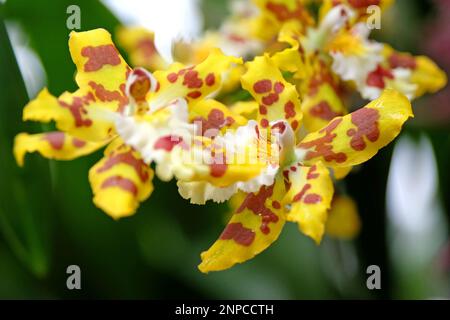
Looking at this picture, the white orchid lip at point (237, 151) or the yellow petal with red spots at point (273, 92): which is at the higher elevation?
the yellow petal with red spots at point (273, 92)

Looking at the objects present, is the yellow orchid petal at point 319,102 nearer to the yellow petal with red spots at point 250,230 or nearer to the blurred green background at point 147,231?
the yellow petal with red spots at point 250,230

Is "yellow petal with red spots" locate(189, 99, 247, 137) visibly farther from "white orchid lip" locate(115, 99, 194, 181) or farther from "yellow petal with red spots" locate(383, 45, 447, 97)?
"yellow petal with red spots" locate(383, 45, 447, 97)

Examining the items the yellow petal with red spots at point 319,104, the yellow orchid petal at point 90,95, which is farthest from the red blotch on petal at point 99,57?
the yellow petal with red spots at point 319,104

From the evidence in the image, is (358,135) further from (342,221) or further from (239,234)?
(342,221)

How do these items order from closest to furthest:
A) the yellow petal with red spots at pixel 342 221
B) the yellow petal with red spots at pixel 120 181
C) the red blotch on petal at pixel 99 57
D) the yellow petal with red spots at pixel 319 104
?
the yellow petal with red spots at pixel 120 181 → the red blotch on petal at pixel 99 57 → the yellow petal with red spots at pixel 319 104 → the yellow petal with red spots at pixel 342 221

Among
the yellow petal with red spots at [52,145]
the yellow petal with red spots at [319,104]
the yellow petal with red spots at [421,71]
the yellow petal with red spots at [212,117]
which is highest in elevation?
the yellow petal with red spots at [421,71]

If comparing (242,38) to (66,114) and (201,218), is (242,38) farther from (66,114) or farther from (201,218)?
(66,114)

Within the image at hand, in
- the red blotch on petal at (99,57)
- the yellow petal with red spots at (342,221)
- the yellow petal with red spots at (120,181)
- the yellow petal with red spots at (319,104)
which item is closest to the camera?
the yellow petal with red spots at (120,181)
